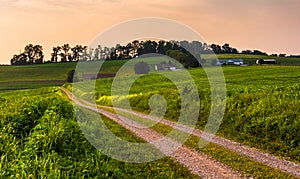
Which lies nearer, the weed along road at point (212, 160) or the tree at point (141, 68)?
the weed along road at point (212, 160)

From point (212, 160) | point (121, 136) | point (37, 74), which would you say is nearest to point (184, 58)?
point (121, 136)

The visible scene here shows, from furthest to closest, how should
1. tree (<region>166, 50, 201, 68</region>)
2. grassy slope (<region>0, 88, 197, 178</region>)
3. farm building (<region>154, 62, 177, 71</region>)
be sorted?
farm building (<region>154, 62, 177, 71</region>)
tree (<region>166, 50, 201, 68</region>)
grassy slope (<region>0, 88, 197, 178</region>)

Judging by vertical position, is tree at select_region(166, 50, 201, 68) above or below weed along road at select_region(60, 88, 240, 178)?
above

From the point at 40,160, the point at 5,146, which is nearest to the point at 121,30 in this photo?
the point at 5,146

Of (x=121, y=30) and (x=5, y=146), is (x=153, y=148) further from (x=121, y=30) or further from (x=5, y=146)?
(x=5, y=146)

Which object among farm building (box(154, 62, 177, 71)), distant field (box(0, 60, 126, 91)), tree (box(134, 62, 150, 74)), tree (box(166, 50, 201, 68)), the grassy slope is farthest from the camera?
distant field (box(0, 60, 126, 91))

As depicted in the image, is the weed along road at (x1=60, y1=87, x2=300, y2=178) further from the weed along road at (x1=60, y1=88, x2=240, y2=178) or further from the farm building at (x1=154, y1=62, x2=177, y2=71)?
the farm building at (x1=154, y1=62, x2=177, y2=71)

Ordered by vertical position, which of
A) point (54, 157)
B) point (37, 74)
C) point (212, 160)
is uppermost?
point (54, 157)

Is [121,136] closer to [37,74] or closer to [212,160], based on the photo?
[212,160]

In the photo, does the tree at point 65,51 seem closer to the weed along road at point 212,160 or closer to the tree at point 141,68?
the tree at point 141,68

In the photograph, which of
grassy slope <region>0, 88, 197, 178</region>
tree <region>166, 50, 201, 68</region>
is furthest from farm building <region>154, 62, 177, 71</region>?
grassy slope <region>0, 88, 197, 178</region>

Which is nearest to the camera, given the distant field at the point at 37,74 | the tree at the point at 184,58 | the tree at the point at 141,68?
the tree at the point at 184,58

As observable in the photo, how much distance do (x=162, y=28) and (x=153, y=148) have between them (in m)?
6.25

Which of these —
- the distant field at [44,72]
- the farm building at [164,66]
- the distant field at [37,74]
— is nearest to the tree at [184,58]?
the farm building at [164,66]
